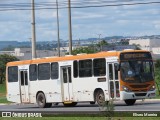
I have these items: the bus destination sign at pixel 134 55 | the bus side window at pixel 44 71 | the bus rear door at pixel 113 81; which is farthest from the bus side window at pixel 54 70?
the bus destination sign at pixel 134 55

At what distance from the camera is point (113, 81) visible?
31.2 metres

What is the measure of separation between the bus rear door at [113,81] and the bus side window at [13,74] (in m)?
8.59

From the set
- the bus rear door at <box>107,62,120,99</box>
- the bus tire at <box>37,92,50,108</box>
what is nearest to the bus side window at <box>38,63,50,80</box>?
the bus tire at <box>37,92,50,108</box>

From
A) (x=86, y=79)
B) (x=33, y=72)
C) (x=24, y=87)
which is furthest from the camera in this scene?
(x=24, y=87)

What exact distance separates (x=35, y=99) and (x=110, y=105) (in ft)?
69.0

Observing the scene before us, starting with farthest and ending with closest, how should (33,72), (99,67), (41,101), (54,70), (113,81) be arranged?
(33,72) → (41,101) → (54,70) → (99,67) → (113,81)

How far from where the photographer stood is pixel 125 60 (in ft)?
102

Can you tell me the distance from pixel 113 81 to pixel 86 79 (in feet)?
6.47

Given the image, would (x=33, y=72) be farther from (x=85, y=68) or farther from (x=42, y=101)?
(x=85, y=68)

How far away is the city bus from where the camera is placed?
31141mm

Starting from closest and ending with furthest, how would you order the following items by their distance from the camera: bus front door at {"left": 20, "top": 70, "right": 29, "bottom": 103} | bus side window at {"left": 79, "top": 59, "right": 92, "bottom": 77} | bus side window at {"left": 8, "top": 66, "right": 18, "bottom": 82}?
bus side window at {"left": 79, "top": 59, "right": 92, "bottom": 77}
bus front door at {"left": 20, "top": 70, "right": 29, "bottom": 103}
bus side window at {"left": 8, "top": 66, "right": 18, "bottom": 82}

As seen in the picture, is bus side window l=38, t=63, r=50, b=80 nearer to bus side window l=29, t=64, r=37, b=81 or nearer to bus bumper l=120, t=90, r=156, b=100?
bus side window l=29, t=64, r=37, b=81

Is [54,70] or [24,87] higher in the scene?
[54,70]

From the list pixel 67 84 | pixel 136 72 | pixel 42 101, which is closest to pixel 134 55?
pixel 136 72
